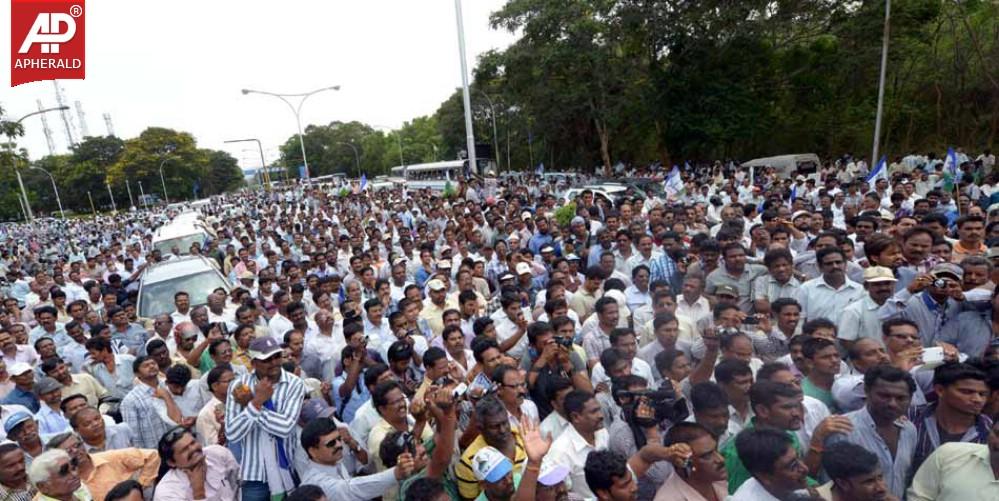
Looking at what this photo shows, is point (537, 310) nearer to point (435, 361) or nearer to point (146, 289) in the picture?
point (435, 361)

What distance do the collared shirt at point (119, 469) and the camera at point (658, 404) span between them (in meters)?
2.86

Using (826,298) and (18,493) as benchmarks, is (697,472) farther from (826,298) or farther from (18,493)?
(18,493)

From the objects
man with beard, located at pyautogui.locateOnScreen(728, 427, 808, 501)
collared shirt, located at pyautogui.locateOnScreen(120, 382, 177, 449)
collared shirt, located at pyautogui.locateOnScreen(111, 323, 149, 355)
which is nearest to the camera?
man with beard, located at pyautogui.locateOnScreen(728, 427, 808, 501)

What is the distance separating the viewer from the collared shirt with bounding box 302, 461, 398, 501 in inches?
111

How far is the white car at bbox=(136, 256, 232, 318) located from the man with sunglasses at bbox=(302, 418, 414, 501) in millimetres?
5465

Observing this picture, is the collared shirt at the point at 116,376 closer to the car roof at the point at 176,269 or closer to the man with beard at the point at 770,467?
the car roof at the point at 176,269

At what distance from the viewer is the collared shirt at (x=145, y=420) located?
4156mm

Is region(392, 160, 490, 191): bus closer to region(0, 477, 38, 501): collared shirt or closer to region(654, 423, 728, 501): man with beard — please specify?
region(0, 477, 38, 501): collared shirt

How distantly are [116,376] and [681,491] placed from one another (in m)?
5.28

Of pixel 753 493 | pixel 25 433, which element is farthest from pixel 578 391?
pixel 25 433

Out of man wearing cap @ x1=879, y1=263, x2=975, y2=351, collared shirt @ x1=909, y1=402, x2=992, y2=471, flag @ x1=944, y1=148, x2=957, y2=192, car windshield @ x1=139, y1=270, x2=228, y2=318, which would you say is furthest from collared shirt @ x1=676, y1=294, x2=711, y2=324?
flag @ x1=944, y1=148, x2=957, y2=192

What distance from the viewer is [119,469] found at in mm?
3436

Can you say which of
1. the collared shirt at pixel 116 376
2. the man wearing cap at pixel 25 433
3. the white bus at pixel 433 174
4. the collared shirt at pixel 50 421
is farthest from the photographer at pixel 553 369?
the white bus at pixel 433 174

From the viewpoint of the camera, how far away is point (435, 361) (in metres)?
3.67
